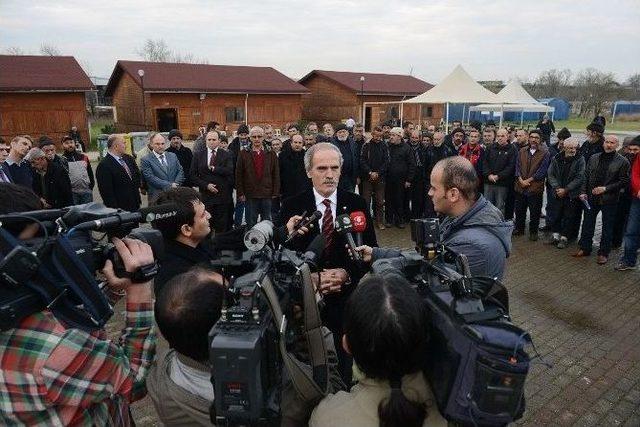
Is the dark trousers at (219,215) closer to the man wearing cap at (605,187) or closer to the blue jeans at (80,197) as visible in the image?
the blue jeans at (80,197)

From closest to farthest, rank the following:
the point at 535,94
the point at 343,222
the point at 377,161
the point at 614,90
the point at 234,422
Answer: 1. the point at 234,422
2. the point at 343,222
3. the point at 377,161
4. the point at 614,90
5. the point at 535,94

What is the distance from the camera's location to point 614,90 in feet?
158

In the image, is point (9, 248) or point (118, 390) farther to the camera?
point (118, 390)

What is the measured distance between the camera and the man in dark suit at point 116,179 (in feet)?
21.7

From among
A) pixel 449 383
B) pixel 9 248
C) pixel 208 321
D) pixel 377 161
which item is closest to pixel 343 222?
pixel 208 321

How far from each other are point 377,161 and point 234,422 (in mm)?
8287

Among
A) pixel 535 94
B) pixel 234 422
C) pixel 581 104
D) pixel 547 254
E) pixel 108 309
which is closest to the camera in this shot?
pixel 234 422

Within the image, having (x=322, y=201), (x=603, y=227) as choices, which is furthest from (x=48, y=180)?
(x=603, y=227)

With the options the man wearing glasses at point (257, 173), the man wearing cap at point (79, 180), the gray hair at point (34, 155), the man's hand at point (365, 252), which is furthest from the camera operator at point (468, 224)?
the man wearing cap at point (79, 180)

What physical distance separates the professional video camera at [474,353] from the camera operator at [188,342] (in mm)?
731

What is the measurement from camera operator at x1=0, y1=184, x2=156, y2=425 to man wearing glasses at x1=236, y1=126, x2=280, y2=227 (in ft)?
21.0

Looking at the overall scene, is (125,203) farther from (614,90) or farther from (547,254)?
(614,90)

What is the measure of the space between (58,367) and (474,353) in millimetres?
1217

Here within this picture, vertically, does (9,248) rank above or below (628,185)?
above
